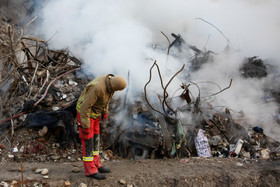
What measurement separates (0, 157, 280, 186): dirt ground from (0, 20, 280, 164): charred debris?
0.32m

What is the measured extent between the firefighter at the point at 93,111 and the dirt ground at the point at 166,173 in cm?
22

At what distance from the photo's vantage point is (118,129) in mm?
4391

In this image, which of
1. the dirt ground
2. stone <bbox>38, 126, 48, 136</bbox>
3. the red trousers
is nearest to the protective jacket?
the red trousers

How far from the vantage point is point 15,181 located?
2896 mm

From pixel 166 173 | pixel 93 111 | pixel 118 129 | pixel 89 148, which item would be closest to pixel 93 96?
pixel 93 111

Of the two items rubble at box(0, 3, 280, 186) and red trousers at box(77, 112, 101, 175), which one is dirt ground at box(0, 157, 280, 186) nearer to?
red trousers at box(77, 112, 101, 175)

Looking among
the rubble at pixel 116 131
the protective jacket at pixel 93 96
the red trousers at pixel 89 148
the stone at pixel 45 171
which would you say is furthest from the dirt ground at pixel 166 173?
the protective jacket at pixel 93 96

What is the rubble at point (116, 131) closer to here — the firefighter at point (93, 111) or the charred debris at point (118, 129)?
the charred debris at point (118, 129)

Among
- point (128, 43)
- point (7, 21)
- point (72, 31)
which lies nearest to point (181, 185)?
point (128, 43)

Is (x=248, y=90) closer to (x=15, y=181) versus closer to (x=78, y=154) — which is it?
(x=78, y=154)

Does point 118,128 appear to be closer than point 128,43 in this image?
Yes

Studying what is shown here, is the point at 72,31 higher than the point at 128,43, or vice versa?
the point at 72,31

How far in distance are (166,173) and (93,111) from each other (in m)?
1.43

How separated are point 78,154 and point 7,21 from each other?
9.25m
